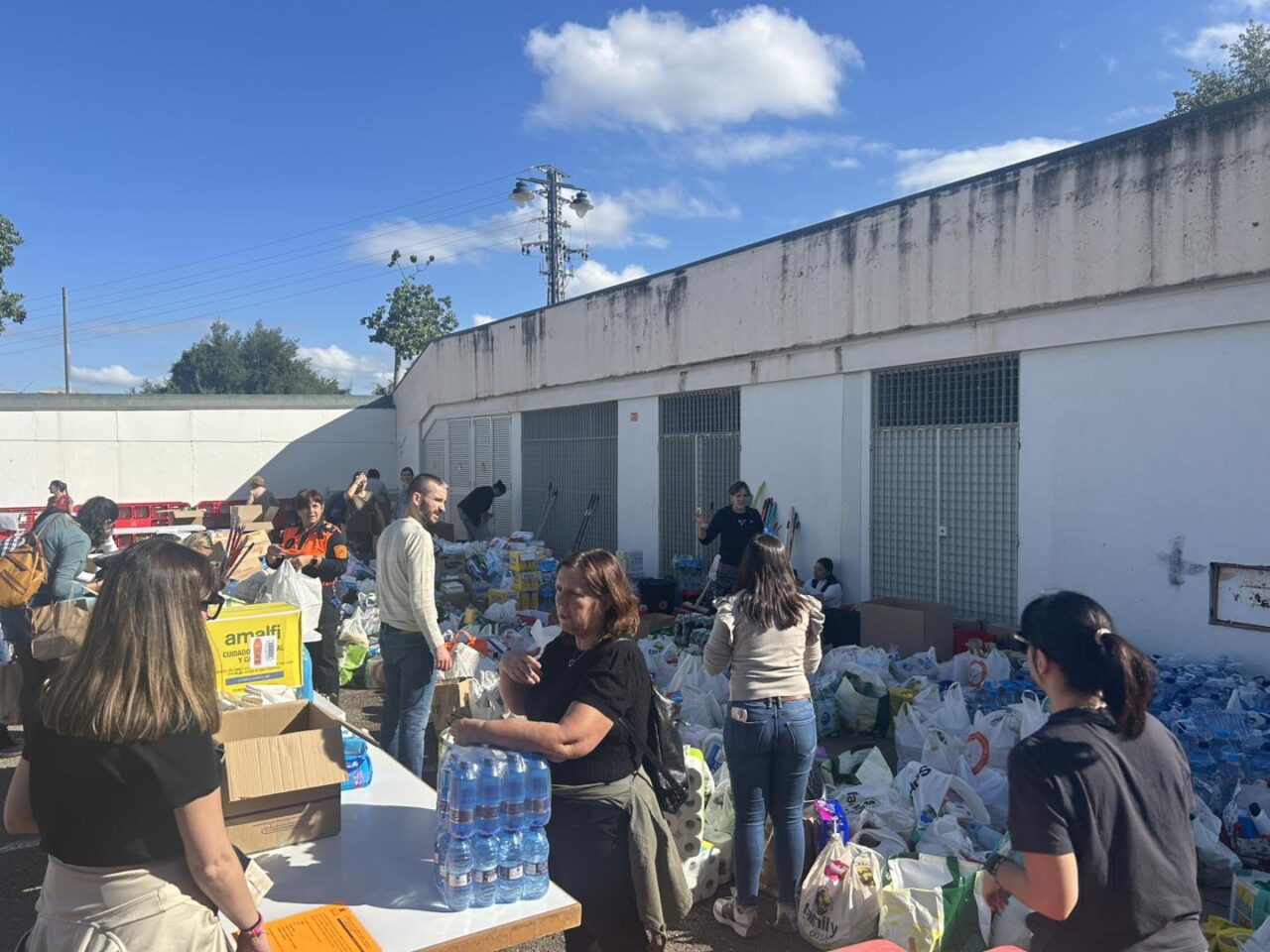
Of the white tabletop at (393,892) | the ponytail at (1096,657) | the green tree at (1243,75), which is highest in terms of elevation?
the green tree at (1243,75)

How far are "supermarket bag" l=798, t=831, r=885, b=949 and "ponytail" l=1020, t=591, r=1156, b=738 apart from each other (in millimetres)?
2035

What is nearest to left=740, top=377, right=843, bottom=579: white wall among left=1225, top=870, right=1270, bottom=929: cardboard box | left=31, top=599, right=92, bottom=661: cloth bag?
left=1225, top=870, right=1270, bottom=929: cardboard box

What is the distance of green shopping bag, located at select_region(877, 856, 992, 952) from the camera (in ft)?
11.0

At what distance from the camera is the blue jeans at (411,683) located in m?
4.65

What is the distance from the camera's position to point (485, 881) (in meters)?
2.26

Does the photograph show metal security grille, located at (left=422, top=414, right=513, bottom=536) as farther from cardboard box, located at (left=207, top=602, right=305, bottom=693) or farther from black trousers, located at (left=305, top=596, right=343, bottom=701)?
cardboard box, located at (left=207, top=602, right=305, bottom=693)

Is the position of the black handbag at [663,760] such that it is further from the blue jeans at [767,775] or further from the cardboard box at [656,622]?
the cardboard box at [656,622]

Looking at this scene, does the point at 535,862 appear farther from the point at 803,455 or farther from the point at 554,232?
the point at 554,232

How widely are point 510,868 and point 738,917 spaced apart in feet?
5.78

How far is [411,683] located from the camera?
468cm

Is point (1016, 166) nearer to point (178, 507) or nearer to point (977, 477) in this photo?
point (977, 477)

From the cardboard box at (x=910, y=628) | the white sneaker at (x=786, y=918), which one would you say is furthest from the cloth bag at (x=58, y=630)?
the cardboard box at (x=910, y=628)

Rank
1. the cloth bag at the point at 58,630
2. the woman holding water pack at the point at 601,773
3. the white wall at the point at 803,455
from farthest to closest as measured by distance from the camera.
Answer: the white wall at the point at 803,455 → the cloth bag at the point at 58,630 → the woman holding water pack at the point at 601,773

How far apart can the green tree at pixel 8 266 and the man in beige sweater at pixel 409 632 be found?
19.3 meters
